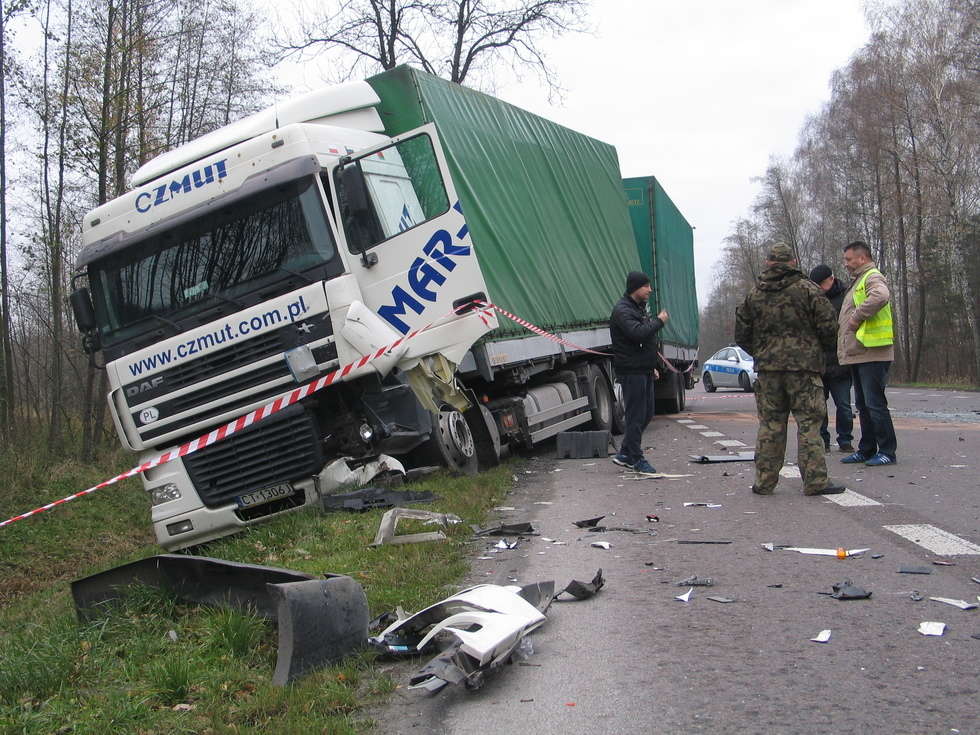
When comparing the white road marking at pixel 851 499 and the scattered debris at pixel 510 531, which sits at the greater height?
the scattered debris at pixel 510 531

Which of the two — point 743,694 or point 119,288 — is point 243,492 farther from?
point 743,694

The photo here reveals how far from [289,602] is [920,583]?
10.1 feet

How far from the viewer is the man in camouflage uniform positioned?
7914mm

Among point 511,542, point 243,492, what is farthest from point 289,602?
point 243,492

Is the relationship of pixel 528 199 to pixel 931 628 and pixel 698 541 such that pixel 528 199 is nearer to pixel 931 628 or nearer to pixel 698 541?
pixel 698 541

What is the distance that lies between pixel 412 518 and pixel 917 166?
39.6 metres

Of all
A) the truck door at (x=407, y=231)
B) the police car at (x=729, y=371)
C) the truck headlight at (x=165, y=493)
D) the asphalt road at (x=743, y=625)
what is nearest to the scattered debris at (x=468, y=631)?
the asphalt road at (x=743, y=625)

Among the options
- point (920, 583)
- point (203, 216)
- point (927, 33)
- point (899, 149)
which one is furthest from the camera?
point (899, 149)

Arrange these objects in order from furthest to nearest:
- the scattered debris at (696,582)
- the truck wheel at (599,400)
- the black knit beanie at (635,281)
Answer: the truck wheel at (599,400)
the black knit beanie at (635,281)
the scattered debris at (696,582)

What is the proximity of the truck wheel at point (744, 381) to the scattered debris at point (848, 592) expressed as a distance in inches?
1080

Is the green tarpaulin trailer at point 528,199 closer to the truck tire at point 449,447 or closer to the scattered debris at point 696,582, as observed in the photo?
the truck tire at point 449,447

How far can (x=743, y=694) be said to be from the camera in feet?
11.3

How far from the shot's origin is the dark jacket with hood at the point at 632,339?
9773mm

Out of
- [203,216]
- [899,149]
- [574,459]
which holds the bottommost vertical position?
[574,459]
